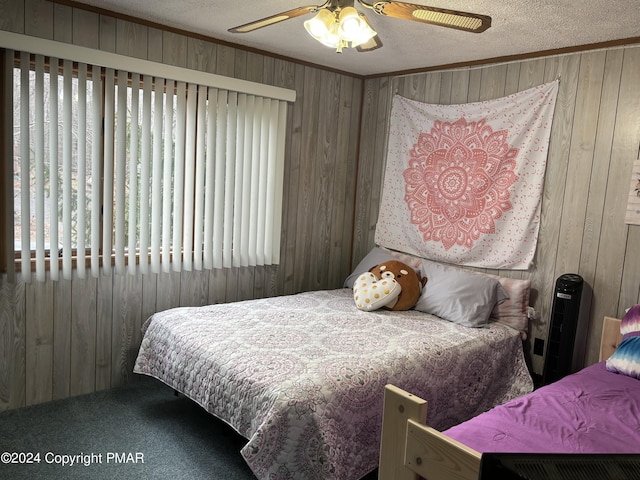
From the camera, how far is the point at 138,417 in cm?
293

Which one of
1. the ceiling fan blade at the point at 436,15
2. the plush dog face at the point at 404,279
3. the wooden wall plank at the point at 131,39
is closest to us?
the ceiling fan blade at the point at 436,15

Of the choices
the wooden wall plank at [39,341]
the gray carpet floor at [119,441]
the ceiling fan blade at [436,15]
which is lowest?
the gray carpet floor at [119,441]

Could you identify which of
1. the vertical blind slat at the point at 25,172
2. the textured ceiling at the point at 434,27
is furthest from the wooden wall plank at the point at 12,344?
the textured ceiling at the point at 434,27

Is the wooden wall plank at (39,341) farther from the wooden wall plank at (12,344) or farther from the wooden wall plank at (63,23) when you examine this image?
the wooden wall plank at (63,23)

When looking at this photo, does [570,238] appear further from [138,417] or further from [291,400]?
[138,417]

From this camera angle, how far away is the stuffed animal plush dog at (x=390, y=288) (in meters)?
3.41

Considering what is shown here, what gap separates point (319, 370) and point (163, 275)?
159cm

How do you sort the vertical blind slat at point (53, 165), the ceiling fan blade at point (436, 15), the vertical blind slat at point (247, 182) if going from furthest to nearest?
the vertical blind slat at point (247, 182), the vertical blind slat at point (53, 165), the ceiling fan blade at point (436, 15)

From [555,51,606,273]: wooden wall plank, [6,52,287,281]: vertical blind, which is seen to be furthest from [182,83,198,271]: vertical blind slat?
[555,51,606,273]: wooden wall plank

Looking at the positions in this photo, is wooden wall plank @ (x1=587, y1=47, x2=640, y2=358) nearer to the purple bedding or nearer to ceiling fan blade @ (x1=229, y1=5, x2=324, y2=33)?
the purple bedding

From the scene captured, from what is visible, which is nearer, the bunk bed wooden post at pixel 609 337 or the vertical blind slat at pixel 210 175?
the bunk bed wooden post at pixel 609 337

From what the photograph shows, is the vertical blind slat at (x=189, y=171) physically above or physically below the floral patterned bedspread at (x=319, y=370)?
above

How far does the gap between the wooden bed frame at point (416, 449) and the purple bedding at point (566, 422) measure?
19.0 inches

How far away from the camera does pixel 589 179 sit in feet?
10.2
